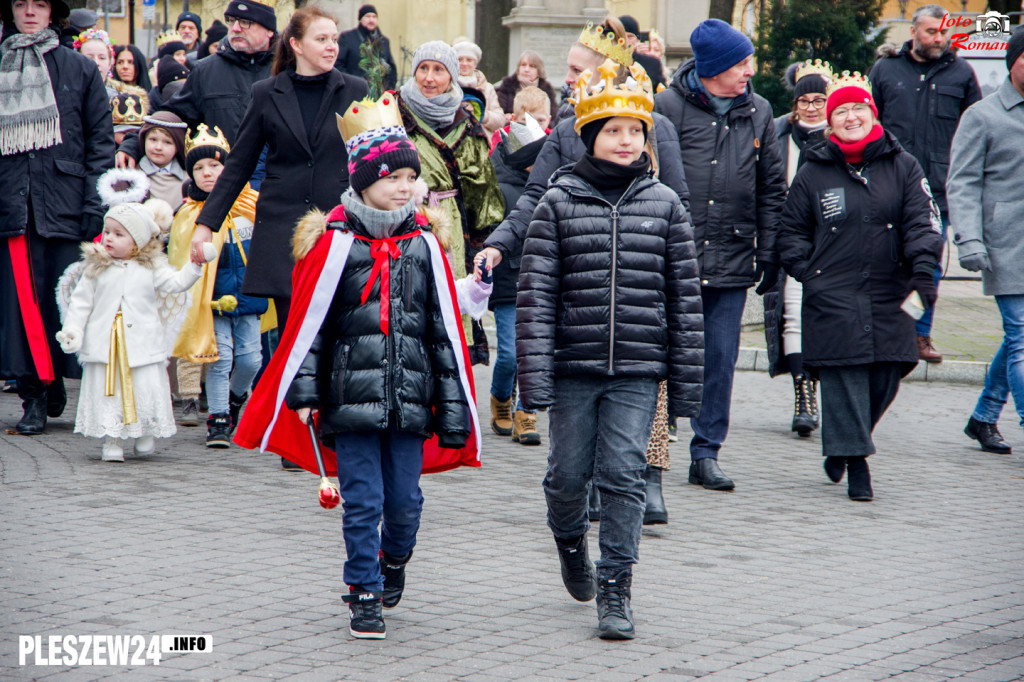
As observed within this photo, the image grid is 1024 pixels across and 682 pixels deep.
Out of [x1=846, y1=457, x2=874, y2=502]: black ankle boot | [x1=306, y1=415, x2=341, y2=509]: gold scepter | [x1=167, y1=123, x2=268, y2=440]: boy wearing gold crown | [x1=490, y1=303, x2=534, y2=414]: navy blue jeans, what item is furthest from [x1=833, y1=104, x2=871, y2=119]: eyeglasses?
[x1=306, y1=415, x2=341, y2=509]: gold scepter

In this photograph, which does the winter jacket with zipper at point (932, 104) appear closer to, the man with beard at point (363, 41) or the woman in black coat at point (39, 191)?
the woman in black coat at point (39, 191)

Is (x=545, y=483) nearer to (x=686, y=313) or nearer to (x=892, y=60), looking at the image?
(x=686, y=313)

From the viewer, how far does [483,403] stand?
9531 millimetres

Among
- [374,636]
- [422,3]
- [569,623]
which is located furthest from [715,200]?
[422,3]

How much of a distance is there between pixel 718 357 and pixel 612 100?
2.31 meters

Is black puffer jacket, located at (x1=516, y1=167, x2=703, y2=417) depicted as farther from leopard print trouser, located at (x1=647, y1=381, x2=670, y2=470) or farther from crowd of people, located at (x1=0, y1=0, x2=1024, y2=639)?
leopard print trouser, located at (x1=647, y1=381, x2=670, y2=470)

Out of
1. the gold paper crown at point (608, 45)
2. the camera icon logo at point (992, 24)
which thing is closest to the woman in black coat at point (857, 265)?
the gold paper crown at point (608, 45)

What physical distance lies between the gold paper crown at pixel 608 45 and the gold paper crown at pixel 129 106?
4553 mm

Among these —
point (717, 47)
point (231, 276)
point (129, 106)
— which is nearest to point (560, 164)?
point (717, 47)

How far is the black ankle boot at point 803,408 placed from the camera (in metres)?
8.60

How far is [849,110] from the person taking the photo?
6.93 metres

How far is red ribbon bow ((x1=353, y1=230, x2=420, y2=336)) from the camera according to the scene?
15.1 feet

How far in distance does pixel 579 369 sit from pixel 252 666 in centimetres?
150

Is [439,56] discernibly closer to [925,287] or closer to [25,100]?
[25,100]
